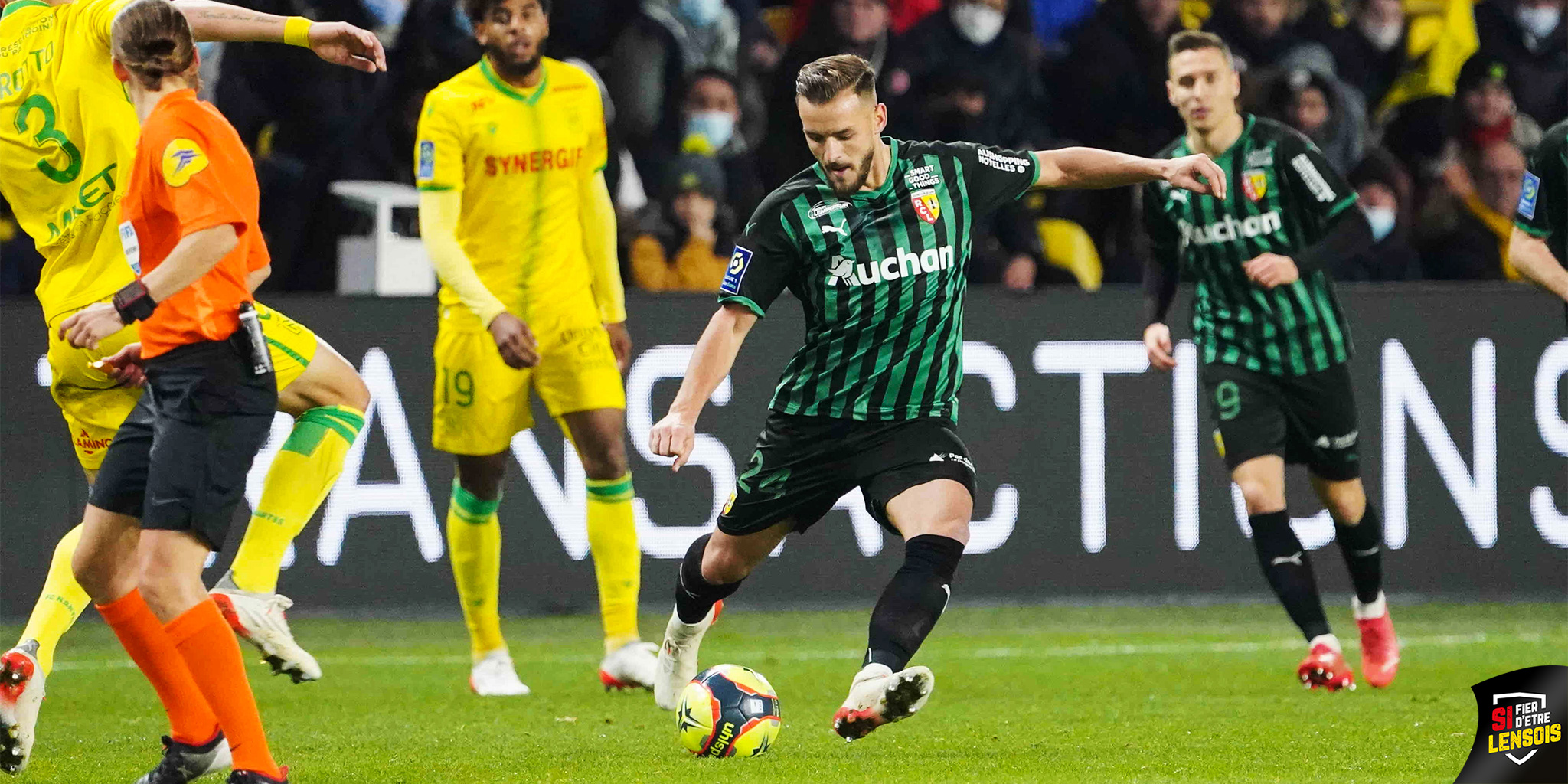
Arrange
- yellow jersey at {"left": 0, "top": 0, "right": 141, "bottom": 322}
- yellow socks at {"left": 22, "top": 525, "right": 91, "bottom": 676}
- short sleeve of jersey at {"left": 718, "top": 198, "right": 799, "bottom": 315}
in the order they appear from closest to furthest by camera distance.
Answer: short sleeve of jersey at {"left": 718, "top": 198, "right": 799, "bottom": 315}, yellow jersey at {"left": 0, "top": 0, "right": 141, "bottom": 322}, yellow socks at {"left": 22, "top": 525, "right": 91, "bottom": 676}

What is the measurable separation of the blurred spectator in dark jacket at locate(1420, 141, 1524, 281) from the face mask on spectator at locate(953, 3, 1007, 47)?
2.49m

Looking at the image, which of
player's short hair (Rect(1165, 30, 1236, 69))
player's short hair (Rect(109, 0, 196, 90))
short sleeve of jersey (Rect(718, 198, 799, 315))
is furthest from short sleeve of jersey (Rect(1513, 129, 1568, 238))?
player's short hair (Rect(109, 0, 196, 90))

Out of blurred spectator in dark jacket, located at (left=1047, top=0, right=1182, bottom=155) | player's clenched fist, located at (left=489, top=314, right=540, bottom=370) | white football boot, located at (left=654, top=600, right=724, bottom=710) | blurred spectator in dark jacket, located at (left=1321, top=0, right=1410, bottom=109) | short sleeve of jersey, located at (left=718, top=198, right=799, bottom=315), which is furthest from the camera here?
blurred spectator in dark jacket, located at (left=1321, top=0, right=1410, bottom=109)

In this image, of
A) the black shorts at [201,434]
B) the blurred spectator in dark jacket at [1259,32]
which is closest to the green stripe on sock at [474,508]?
the black shorts at [201,434]

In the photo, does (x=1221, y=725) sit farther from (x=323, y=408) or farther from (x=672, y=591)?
(x=672, y=591)

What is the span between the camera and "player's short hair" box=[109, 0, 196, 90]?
14.1 ft

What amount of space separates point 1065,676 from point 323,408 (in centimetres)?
280

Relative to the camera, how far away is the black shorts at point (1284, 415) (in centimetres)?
676

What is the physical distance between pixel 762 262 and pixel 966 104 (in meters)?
5.22

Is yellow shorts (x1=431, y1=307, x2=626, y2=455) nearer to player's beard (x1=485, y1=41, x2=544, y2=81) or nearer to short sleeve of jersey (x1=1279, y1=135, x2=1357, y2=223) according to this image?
player's beard (x1=485, y1=41, x2=544, y2=81)

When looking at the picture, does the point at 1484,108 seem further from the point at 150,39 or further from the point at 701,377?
the point at 150,39

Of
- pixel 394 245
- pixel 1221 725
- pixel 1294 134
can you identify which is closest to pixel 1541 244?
pixel 1294 134

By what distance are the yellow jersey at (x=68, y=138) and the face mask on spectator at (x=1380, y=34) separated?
7626 millimetres

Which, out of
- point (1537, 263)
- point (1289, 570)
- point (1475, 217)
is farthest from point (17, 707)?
point (1475, 217)
